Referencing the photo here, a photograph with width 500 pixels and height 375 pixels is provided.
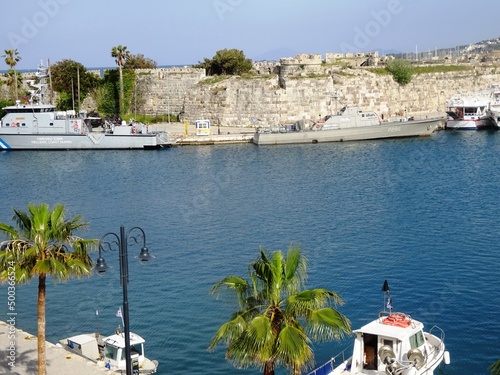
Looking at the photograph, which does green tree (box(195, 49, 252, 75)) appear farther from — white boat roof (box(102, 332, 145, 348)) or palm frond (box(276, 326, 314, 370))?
palm frond (box(276, 326, 314, 370))

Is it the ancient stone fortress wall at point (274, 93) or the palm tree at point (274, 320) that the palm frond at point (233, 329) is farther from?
the ancient stone fortress wall at point (274, 93)

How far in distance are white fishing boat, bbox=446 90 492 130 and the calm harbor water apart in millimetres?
9933

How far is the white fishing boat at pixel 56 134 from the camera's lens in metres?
61.5

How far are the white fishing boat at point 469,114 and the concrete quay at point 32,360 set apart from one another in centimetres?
5532

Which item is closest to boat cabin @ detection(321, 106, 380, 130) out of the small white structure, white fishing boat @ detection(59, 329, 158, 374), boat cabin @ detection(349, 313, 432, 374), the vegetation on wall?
the small white structure

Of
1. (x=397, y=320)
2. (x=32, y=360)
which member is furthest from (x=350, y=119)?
(x=32, y=360)

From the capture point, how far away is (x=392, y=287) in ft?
81.0

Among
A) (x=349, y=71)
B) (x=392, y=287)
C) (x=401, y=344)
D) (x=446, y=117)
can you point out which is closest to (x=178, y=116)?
(x=349, y=71)

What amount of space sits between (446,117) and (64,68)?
33.7m

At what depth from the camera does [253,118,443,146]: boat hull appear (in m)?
61.7

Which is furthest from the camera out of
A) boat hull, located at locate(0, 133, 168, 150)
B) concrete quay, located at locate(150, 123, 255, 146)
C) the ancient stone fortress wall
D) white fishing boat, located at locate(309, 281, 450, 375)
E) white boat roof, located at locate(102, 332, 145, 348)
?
the ancient stone fortress wall

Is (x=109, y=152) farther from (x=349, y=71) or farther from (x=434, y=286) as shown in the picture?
(x=434, y=286)

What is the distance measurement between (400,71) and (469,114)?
719 centimetres

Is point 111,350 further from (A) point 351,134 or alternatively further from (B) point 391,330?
(A) point 351,134
